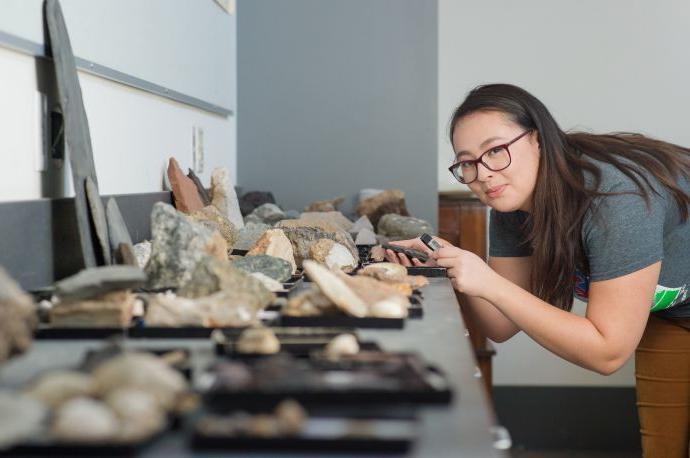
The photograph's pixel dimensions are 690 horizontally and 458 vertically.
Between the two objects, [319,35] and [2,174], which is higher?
[319,35]

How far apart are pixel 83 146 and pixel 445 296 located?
0.75m

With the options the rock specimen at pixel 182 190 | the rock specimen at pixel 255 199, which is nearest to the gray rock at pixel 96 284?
the rock specimen at pixel 182 190

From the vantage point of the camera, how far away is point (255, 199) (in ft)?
10.6

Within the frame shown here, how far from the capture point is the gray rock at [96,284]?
1.21 meters

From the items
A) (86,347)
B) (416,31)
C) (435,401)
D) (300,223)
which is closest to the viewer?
(435,401)

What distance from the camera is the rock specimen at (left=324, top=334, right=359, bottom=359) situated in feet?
3.29

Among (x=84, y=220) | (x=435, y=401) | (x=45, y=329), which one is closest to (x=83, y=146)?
(x=84, y=220)

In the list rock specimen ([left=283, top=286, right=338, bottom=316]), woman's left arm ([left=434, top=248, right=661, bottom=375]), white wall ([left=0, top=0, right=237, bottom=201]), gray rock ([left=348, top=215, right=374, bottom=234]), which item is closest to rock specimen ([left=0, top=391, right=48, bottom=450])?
rock specimen ([left=283, top=286, right=338, bottom=316])

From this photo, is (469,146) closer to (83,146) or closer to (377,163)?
(83,146)

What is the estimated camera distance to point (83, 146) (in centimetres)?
174

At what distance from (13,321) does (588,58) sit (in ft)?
11.1

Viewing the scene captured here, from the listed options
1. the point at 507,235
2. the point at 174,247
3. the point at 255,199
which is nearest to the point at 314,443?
the point at 174,247

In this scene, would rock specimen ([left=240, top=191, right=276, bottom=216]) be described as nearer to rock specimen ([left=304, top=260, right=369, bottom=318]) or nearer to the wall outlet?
the wall outlet

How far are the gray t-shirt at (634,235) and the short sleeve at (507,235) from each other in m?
0.21
